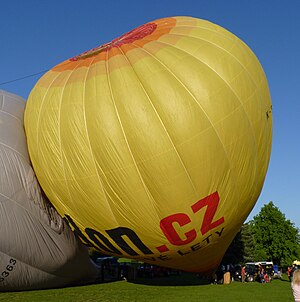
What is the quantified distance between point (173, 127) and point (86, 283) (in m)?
7.94

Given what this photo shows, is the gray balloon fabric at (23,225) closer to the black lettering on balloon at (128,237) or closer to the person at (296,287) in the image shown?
the black lettering on balloon at (128,237)

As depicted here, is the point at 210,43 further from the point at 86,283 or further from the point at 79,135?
the point at 86,283

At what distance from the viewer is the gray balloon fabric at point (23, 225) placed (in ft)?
32.7

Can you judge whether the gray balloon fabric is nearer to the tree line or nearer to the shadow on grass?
the shadow on grass

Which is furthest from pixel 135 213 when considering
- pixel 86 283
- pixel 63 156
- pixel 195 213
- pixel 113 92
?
pixel 86 283

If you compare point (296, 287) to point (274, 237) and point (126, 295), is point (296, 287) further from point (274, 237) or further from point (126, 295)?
point (274, 237)

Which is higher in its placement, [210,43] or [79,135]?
[210,43]

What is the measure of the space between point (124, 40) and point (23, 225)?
204 inches

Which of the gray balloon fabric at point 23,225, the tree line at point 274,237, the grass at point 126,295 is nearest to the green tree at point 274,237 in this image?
the tree line at point 274,237

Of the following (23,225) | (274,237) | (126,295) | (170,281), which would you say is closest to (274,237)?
(274,237)

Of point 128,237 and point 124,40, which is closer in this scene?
point 128,237

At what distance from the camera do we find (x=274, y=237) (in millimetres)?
48281

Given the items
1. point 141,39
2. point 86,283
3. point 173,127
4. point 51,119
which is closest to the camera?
point 173,127

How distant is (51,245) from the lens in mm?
10938
